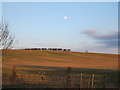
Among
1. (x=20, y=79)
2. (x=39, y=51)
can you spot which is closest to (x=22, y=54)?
(x=39, y=51)

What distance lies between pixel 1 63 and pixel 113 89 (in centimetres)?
1462

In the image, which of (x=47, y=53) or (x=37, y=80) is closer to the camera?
(x=37, y=80)

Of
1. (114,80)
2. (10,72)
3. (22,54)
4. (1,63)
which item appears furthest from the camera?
(22,54)

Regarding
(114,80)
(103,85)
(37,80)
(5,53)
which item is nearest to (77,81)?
(103,85)

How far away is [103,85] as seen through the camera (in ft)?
43.8

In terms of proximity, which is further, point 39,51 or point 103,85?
point 39,51

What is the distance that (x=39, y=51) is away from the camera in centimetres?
3519

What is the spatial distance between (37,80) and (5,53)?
26.5 feet

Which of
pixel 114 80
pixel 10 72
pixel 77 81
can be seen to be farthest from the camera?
pixel 10 72

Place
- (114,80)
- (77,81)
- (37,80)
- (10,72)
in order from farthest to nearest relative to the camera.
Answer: (10,72) → (37,80) → (114,80) → (77,81)

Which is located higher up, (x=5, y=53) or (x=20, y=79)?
(x=5, y=53)

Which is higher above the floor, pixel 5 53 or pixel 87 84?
pixel 5 53

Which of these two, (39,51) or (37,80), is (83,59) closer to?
(39,51)

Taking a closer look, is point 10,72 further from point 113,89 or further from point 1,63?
point 113,89
